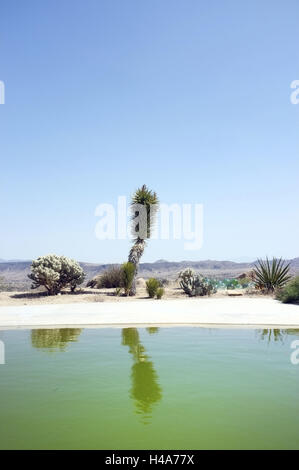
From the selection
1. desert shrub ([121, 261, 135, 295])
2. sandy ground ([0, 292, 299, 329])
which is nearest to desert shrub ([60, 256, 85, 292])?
desert shrub ([121, 261, 135, 295])

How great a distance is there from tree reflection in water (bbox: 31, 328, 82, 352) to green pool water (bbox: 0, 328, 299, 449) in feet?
0.16

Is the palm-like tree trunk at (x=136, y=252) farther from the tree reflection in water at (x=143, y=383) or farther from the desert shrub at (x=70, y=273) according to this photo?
the tree reflection in water at (x=143, y=383)

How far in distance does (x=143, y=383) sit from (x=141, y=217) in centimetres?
1883

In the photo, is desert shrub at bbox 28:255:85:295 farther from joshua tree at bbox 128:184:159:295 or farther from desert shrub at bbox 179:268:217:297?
desert shrub at bbox 179:268:217:297

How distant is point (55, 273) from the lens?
858 inches

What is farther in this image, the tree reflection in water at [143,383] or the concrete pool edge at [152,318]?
the concrete pool edge at [152,318]

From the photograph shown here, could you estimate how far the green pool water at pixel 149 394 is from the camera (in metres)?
4.29

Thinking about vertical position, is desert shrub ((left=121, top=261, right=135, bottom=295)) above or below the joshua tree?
below

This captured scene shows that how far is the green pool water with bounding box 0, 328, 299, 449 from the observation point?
14.1ft

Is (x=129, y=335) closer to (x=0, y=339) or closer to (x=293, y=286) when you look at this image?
(x=0, y=339)

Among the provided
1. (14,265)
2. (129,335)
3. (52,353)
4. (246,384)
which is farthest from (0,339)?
(14,265)

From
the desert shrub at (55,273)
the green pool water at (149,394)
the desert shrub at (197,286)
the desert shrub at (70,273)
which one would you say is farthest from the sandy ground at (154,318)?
the desert shrub at (70,273)

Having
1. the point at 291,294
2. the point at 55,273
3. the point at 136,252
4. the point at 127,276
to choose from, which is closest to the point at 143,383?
the point at 291,294

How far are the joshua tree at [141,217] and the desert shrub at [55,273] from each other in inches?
133
